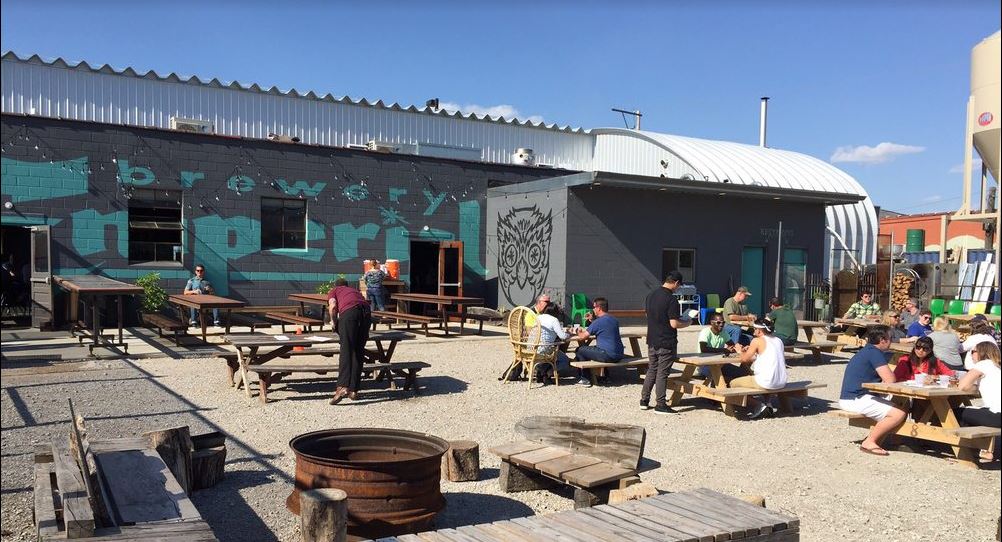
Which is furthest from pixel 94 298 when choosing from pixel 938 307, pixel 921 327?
pixel 938 307

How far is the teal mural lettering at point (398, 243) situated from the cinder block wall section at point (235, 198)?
3 centimetres

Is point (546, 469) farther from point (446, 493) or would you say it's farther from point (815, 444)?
point (815, 444)

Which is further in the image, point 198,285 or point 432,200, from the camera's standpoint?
point 432,200

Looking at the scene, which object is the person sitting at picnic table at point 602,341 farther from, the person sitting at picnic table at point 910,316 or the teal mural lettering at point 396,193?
the teal mural lettering at point 396,193

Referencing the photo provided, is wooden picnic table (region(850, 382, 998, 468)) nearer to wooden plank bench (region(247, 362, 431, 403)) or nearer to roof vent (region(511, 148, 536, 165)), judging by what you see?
wooden plank bench (region(247, 362, 431, 403))

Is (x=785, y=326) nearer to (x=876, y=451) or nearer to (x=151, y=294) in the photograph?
(x=876, y=451)

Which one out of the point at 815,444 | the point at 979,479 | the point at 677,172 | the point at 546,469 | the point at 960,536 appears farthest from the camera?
the point at 677,172

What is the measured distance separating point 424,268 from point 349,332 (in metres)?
12.5

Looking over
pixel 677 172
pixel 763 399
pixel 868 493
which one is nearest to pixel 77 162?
pixel 763 399

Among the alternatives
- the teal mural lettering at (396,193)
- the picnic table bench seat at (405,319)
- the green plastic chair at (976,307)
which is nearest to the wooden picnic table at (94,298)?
the picnic table bench seat at (405,319)

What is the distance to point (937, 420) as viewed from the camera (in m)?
7.74

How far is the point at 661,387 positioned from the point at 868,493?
314cm

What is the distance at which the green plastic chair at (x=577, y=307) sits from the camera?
18.3 m

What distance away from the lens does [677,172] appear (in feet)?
85.8
